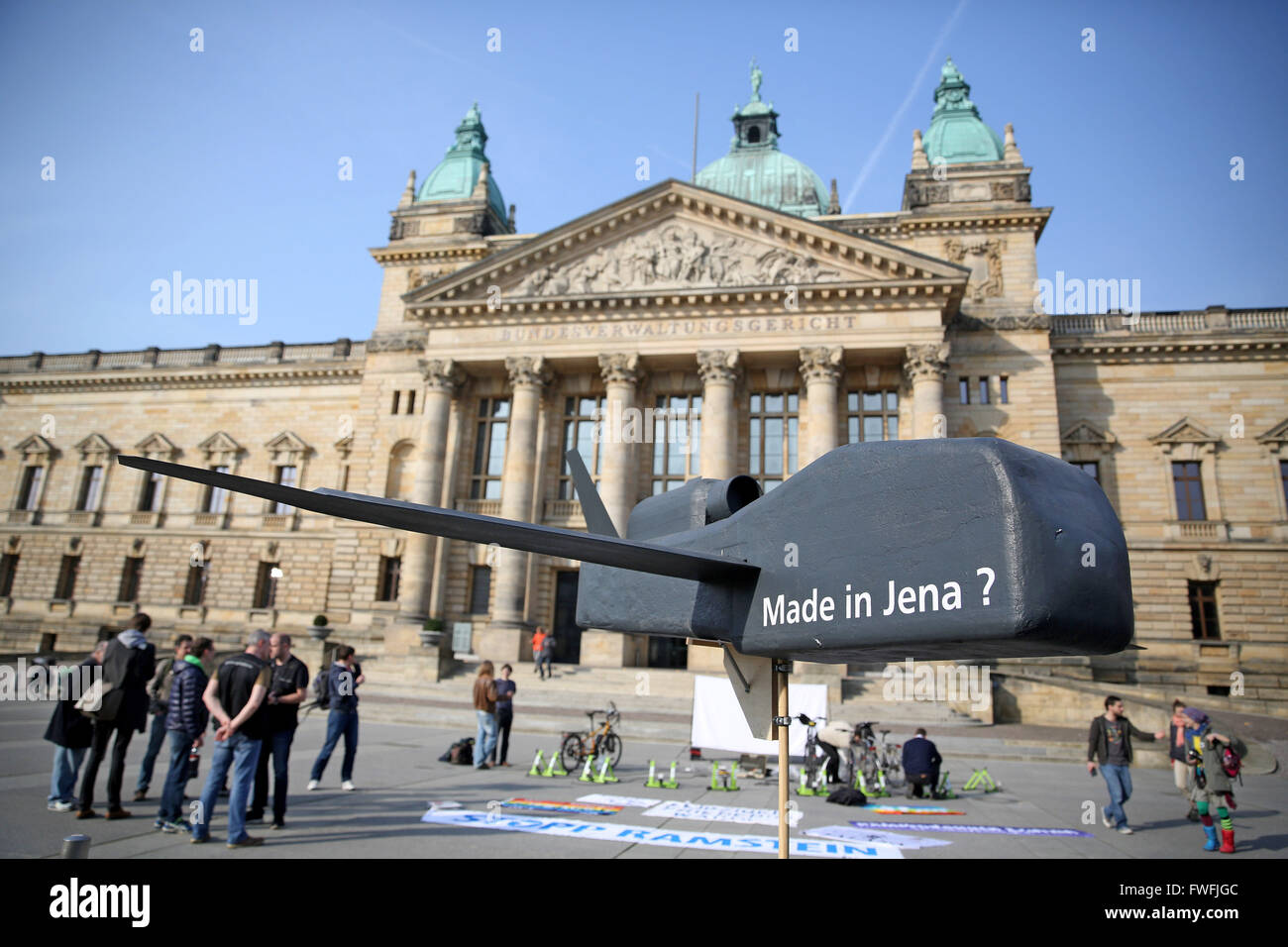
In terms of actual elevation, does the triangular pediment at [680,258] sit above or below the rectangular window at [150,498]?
above

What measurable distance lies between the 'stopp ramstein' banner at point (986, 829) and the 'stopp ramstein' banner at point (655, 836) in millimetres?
1698

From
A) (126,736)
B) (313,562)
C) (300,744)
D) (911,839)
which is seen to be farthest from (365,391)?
(911,839)

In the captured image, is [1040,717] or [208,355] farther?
[208,355]

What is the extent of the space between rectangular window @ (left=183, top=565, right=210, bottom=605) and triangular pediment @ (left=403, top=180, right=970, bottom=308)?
2105 cm

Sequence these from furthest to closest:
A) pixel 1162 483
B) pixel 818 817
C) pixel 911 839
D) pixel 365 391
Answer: pixel 365 391
pixel 1162 483
pixel 818 817
pixel 911 839

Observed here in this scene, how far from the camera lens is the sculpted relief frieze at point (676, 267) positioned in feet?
108

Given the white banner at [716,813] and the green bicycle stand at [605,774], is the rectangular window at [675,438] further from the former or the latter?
the white banner at [716,813]

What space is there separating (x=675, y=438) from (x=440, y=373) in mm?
11157

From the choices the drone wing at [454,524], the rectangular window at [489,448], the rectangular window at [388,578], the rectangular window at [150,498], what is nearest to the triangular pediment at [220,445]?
the rectangular window at [150,498]

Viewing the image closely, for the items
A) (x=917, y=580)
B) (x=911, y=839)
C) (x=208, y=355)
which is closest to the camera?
(x=917, y=580)

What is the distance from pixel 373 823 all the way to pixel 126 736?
303 centimetres

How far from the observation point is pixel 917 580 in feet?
4.72
